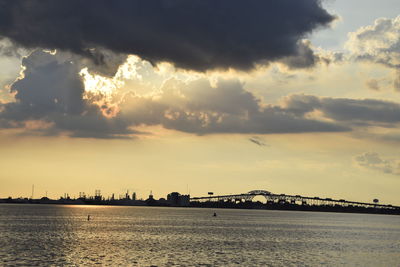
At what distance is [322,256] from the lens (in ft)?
348

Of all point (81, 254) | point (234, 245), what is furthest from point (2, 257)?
point (234, 245)

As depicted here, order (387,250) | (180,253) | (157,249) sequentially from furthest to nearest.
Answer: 1. (387,250)
2. (157,249)
3. (180,253)

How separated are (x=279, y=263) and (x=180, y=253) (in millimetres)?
19115

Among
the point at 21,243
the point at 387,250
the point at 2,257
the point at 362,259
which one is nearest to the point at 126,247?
the point at 21,243

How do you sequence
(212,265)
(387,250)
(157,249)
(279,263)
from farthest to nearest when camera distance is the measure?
1. (387,250)
2. (157,249)
3. (279,263)
4. (212,265)

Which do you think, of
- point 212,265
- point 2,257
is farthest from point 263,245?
point 2,257

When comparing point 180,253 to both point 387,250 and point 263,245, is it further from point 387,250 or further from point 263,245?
point 387,250

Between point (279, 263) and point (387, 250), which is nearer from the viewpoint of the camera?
point (279, 263)

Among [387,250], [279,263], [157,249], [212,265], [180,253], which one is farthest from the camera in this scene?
[387,250]

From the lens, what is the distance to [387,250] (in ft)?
408

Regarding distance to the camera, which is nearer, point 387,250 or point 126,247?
point 126,247

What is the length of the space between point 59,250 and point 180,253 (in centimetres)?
2226

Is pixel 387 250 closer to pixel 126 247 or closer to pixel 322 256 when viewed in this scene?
pixel 322 256

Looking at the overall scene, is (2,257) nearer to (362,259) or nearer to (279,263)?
(279,263)
